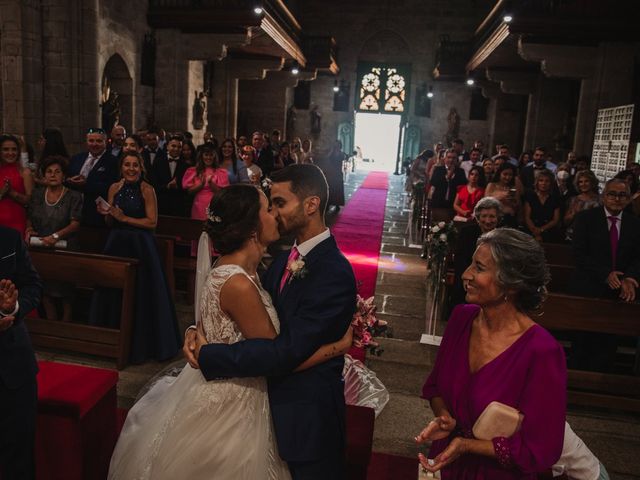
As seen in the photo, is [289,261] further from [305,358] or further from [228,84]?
[228,84]

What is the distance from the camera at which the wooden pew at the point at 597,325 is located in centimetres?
451

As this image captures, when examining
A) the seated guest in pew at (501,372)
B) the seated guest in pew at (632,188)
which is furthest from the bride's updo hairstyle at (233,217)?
the seated guest in pew at (632,188)

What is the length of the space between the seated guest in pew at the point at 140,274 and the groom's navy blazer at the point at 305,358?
3120mm

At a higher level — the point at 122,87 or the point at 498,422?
the point at 122,87

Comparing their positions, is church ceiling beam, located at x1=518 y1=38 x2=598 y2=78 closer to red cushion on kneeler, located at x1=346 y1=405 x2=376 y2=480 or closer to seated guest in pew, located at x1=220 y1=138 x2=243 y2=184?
seated guest in pew, located at x1=220 y1=138 x2=243 y2=184

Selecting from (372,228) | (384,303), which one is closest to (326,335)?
(384,303)

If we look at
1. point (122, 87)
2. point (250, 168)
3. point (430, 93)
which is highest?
point (430, 93)

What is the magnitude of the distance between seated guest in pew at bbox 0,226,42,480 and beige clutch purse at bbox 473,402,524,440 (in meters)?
1.90

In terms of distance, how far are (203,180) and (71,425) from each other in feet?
15.4

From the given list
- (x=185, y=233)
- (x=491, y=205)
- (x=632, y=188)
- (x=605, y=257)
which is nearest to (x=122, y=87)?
(x=185, y=233)

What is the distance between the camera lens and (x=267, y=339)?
205 centimetres

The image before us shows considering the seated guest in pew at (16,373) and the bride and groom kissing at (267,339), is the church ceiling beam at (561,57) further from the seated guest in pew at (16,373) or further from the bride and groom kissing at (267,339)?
the seated guest in pew at (16,373)

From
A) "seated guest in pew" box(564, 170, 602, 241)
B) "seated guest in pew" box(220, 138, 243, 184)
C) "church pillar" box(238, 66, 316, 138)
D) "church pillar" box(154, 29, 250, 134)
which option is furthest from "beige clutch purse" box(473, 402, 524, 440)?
"church pillar" box(238, 66, 316, 138)

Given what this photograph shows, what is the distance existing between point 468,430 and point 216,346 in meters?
0.96
